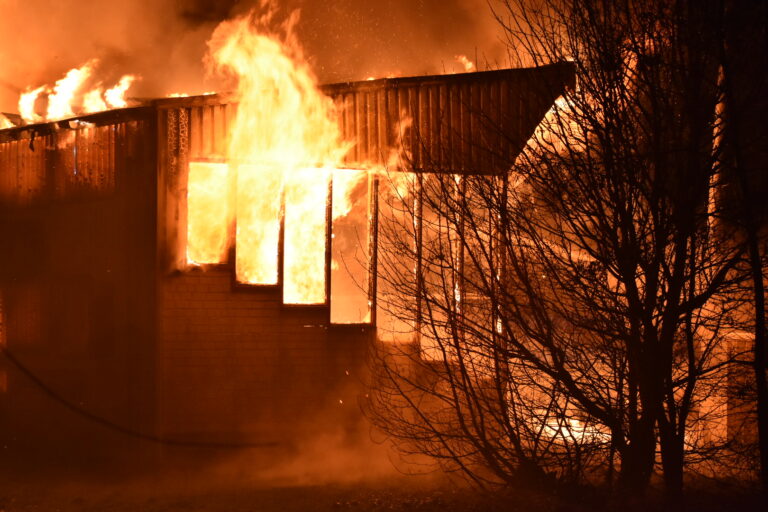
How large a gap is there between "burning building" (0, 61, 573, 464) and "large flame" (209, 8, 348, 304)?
3 centimetres

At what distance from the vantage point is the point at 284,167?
981 centimetres

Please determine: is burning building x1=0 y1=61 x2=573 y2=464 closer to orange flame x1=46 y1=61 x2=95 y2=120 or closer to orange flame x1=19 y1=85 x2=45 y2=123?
orange flame x1=46 y1=61 x2=95 y2=120

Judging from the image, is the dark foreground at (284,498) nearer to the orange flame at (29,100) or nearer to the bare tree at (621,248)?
the bare tree at (621,248)

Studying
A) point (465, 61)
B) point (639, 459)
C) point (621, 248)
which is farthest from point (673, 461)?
point (465, 61)

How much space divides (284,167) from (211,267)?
1.93m

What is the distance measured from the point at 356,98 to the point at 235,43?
2315mm

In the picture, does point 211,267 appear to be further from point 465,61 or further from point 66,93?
point 465,61

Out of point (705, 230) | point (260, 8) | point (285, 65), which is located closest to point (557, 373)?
point (705, 230)

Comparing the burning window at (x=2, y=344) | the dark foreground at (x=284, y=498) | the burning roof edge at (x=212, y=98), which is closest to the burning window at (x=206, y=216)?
the burning roof edge at (x=212, y=98)

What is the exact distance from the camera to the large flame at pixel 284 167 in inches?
383

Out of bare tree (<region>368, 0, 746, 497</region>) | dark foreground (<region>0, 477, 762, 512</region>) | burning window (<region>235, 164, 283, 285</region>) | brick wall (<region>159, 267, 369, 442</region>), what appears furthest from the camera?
burning window (<region>235, 164, 283, 285</region>)

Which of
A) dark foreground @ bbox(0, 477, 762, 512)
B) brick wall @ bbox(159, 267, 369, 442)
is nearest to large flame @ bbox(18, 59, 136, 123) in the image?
brick wall @ bbox(159, 267, 369, 442)

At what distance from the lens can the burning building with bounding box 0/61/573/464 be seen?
952 centimetres

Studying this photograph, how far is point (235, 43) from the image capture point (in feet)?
34.1
